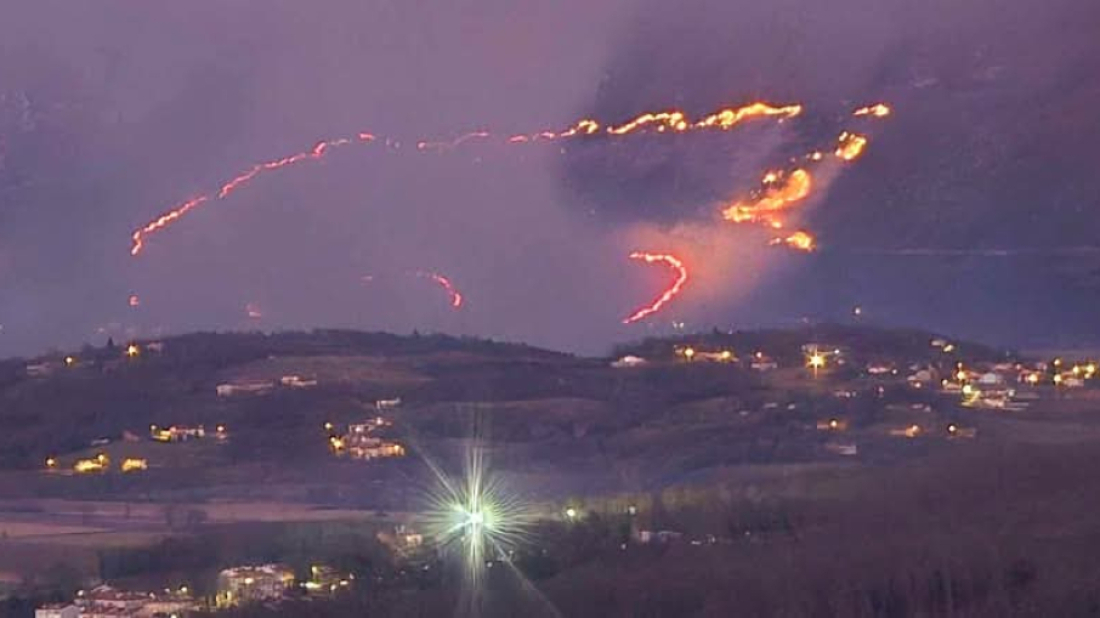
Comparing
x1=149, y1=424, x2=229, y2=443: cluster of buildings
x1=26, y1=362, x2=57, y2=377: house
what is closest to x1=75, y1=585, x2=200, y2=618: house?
x1=149, y1=424, x2=229, y2=443: cluster of buildings

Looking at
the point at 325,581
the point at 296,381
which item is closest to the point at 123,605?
the point at 325,581

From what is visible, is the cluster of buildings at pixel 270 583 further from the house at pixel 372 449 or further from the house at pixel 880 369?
the house at pixel 880 369

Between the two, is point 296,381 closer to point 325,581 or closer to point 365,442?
point 365,442

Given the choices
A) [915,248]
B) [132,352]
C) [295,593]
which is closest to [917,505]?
[295,593]

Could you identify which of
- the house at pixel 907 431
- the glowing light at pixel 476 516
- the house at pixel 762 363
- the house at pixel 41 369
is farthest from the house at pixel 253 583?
the house at pixel 41 369

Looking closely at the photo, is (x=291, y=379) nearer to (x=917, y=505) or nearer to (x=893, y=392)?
(x=893, y=392)
